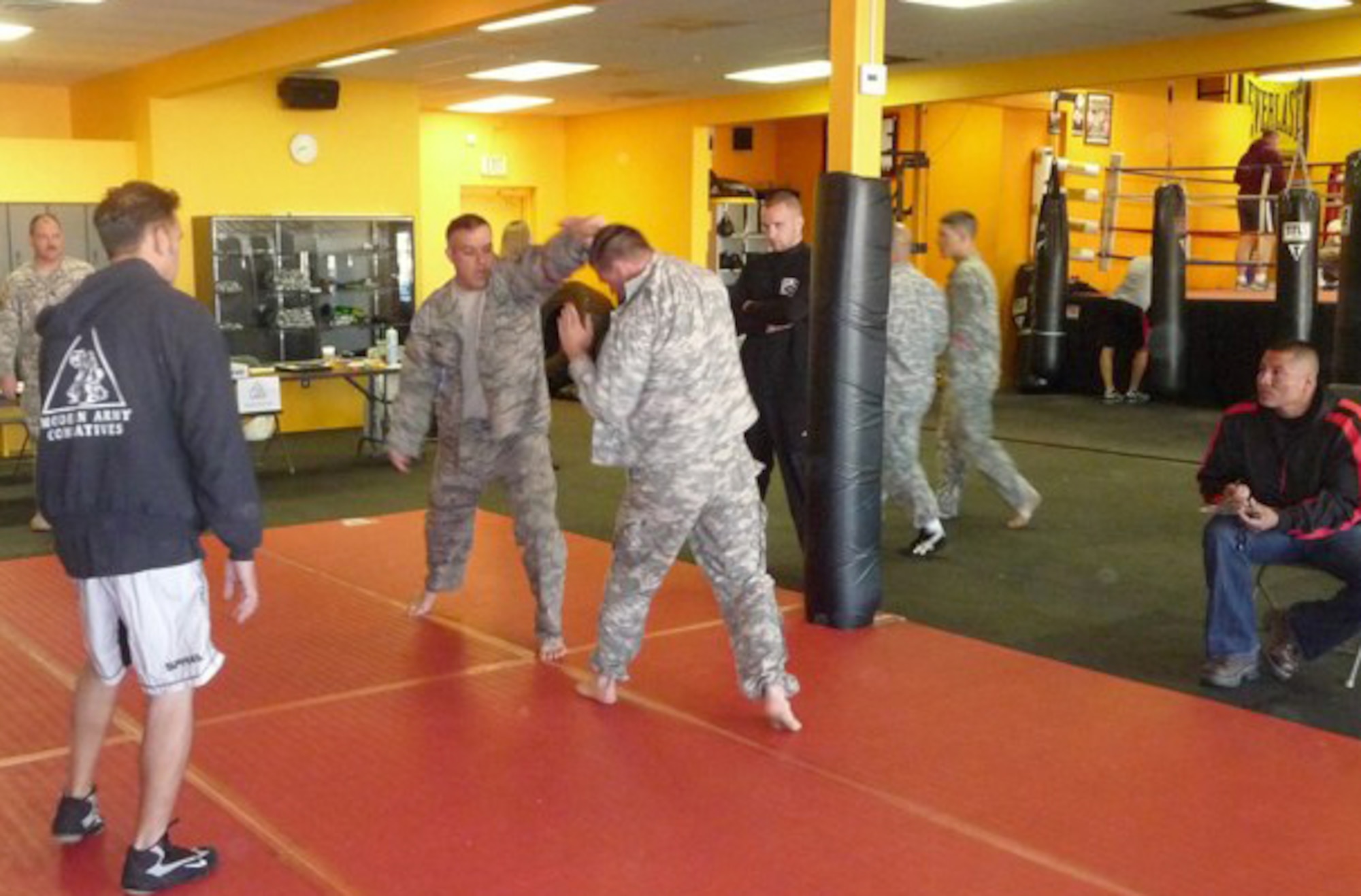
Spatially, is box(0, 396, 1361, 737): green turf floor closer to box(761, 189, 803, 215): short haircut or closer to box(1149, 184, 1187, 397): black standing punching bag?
box(1149, 184, 1187, 397): black standing punching bag

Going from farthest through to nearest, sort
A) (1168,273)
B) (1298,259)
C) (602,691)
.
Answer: (1168,273), (1298,259), (602,691)

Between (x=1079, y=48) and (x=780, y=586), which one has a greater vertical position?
(x=1079, y=48)

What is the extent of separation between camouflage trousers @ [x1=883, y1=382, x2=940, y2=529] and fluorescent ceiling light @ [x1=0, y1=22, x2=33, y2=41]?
21.2 ft

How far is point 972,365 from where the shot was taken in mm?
7375

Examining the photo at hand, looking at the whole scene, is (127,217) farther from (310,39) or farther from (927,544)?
(310,39)

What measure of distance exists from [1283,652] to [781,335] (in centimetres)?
240

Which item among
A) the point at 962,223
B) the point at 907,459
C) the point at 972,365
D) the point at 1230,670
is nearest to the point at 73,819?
the point at 1230,670

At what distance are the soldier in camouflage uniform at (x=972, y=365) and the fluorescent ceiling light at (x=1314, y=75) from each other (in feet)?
29.1

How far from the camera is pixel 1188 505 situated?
8406 mm

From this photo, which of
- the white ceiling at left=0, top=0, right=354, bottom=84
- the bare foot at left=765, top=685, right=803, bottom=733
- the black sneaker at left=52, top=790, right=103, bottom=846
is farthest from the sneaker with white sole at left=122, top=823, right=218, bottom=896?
the white ceiling at left=0, top=0, right=354, bottom=84

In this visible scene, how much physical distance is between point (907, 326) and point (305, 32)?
15.7 ft

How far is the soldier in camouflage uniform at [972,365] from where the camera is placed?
288 inches

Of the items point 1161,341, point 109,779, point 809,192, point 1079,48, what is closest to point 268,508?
point 109,779

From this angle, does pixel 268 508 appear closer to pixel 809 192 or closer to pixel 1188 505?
pixel 1188 505
